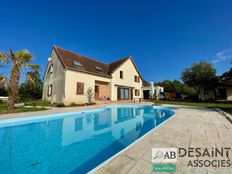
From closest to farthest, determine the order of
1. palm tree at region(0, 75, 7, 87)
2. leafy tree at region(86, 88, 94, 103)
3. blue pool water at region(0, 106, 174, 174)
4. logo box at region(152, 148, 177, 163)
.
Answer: logo box at region(152, 148, 177, 163) < blue pool water at region(0, 106, 174, 174) < palm tree at region(0, 75, 7, 87) < leafy tree at region(86, 88, 94, 103)

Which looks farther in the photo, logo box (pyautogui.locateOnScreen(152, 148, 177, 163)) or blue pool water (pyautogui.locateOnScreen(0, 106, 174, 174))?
blue pool water (pyautogui.locateOnScreen(0, 106, 174, 174))

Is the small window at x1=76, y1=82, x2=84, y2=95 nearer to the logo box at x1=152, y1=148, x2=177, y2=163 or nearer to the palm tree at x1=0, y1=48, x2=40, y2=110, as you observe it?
the palm tree at x1=0, y1=48, x2=40, y2=110

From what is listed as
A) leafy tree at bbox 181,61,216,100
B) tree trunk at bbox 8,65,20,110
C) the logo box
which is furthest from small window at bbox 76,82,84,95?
leafy tree at bbox 181,61,216,100

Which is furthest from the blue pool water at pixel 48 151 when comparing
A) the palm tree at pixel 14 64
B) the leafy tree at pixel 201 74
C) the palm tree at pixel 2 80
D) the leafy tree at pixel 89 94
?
the leafy tree at pixel 201 74

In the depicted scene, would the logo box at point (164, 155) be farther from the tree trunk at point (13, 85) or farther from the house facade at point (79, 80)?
the house facade at point (79, 80)

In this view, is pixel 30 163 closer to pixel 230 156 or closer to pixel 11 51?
pixel 230 156

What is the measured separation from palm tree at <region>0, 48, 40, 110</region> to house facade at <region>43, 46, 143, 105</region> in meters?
4.74

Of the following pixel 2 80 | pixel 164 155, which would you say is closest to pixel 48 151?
pixel 164 155

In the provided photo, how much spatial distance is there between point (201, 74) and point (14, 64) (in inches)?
1173

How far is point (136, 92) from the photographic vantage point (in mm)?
26797

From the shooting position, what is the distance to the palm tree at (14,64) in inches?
390

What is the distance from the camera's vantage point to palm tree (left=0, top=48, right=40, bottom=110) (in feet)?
32.5

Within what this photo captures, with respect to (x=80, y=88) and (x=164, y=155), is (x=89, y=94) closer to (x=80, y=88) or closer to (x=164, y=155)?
(x=80, y=88)

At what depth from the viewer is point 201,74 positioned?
24172mm
